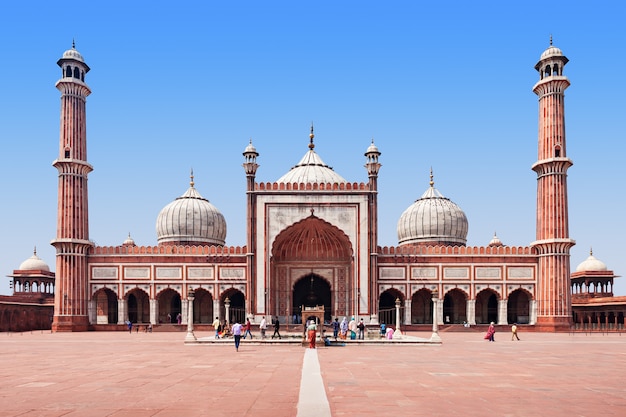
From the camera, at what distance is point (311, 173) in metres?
45.7

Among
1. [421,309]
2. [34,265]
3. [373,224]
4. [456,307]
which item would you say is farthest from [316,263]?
[34,265]

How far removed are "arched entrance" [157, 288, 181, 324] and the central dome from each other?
10719 mm

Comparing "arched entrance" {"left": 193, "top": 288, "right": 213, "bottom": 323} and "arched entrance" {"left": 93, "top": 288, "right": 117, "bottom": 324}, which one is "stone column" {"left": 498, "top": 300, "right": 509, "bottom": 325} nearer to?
"arched entrance" {"left": 193, "top": 288, "right": 213, "bottom": 323}

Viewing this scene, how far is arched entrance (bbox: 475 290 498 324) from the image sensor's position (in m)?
44.2

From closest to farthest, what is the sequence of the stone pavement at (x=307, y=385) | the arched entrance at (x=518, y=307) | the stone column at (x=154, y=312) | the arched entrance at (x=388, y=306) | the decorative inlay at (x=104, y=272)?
the stone pavement at (x=307, y=385)
the stone column at (x=154, y=312)
the decorative inlay at (x=104, y=272)
the arched entrance at (x=388, y=306)
the arched entrance at (x=518, y=307)

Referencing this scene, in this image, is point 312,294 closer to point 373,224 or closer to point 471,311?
point 373,224

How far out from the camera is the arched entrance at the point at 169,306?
4394cm

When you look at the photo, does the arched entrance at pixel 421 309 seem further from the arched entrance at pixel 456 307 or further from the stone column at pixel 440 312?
the stone column at pixel 440 312

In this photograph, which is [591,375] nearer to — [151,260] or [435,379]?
[435,379]

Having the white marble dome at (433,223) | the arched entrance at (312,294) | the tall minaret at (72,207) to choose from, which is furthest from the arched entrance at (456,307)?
the tall minaret at (72,207)

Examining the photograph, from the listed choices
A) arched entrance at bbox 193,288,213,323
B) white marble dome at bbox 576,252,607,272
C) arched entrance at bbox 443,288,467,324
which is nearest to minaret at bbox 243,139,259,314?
arched entrance at bbox 193,288,213,323

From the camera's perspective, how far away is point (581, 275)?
55.0 metres

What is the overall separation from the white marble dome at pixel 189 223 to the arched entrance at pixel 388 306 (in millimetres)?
14096

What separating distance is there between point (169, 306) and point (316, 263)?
10.5 m
